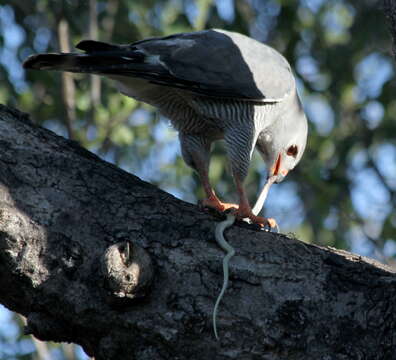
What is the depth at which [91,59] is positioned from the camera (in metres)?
4.73

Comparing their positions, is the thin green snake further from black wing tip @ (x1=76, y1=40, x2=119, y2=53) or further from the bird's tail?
black wing tip @ (x1=76, y1=40, x2=119, y2=53)

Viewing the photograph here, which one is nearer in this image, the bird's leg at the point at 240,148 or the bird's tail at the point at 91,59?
the bird's tail at the point at 91,59

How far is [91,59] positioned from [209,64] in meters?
1.07

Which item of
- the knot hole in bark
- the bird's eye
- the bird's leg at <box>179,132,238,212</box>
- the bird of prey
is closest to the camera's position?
the knot hole in bark

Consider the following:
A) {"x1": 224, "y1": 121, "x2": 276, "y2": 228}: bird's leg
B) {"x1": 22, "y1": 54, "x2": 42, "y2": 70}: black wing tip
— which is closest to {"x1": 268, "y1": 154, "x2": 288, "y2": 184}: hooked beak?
{"x1": 224, "y1": 121, "x2": 276, "y2": 228}: bird's leg

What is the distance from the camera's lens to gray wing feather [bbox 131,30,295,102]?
17.4ft

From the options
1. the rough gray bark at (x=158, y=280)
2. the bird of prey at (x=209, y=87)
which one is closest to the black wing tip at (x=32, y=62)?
the bird of prey at (x=209, y=87)

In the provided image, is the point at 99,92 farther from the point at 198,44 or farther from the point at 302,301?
the point at 302,301

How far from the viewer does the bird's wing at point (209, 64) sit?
16.6 feet

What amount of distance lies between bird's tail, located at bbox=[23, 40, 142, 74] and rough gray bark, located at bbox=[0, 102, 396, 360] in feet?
2.46

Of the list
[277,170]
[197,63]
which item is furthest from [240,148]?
[277,170]

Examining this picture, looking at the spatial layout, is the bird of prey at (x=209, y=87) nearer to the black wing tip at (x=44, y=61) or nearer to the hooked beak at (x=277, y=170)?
the black wing tip at (x=44, y=61)

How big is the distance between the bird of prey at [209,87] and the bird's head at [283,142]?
1cm

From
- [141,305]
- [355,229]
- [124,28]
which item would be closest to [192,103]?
[141,305]
